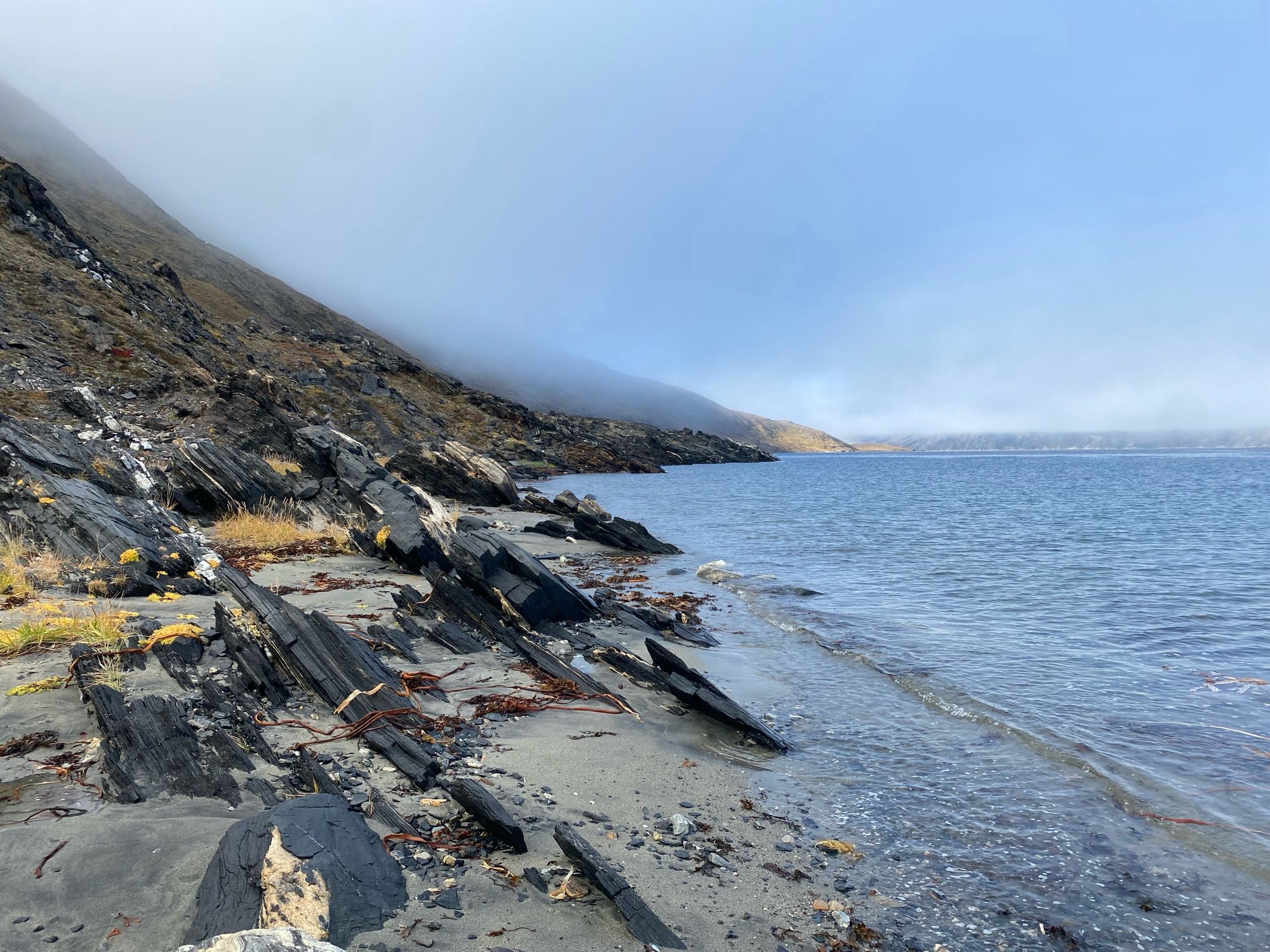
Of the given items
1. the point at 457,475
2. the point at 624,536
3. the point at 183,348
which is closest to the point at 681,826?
the point at 624,536

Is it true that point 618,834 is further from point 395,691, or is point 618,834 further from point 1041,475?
point 1041,475

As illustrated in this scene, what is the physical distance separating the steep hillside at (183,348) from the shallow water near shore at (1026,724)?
21.2m

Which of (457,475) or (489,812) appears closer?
(489,812)

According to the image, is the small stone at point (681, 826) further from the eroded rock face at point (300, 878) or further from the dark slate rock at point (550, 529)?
the dark slate rock at point (550, 529)

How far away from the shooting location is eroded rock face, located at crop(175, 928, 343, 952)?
257 cm

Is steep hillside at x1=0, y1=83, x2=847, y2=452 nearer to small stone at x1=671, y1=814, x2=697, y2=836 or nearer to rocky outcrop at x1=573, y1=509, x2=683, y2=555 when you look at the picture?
rocky outcrop at x1=573, y1=509, x2=683, y2=555

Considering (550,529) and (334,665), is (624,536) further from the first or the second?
(334,665)

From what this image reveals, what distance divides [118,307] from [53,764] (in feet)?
131

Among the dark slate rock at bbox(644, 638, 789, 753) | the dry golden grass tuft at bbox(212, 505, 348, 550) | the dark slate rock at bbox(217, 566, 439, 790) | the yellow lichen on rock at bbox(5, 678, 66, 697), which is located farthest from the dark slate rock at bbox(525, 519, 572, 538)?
the yellow lichen on rock at bbox(5, 678, 66, 697)

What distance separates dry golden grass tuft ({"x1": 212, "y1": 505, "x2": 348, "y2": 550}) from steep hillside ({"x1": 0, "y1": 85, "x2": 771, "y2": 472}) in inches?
271

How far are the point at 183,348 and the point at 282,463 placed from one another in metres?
16.9

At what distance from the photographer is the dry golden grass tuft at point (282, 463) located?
2491 centimetres

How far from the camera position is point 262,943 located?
2.64 m

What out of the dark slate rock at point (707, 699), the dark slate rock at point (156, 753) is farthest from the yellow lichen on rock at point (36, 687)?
the dark slate rock at point (707, 699)
